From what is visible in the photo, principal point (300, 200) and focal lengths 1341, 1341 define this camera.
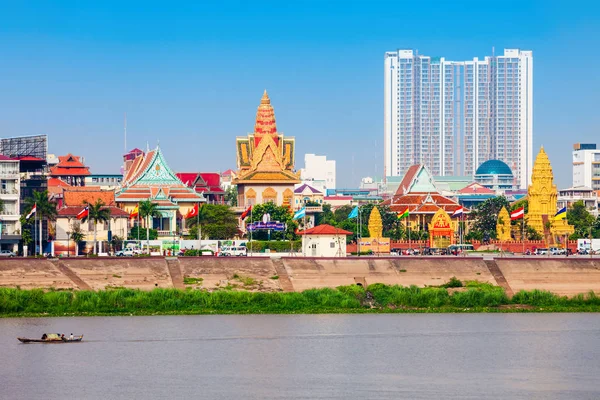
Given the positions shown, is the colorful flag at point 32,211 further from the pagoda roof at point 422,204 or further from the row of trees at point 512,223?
the pagoda roof at point 422,204

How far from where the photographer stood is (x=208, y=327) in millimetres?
74562

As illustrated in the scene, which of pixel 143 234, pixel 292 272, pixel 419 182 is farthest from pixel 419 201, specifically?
pixel 292 272

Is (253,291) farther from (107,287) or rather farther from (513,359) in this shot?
(513,359)

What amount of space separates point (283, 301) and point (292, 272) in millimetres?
8628

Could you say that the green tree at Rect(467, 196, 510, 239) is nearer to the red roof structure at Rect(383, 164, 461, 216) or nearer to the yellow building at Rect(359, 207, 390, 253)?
the red roof structure at Rect(383, 164, 461, 216)

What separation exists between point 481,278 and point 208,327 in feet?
85.5

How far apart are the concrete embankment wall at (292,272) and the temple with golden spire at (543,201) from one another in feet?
146

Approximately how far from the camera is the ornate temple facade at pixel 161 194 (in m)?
144

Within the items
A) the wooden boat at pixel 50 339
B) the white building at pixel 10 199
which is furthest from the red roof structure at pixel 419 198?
the wooden boat at pixel 50 339

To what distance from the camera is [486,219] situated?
152 meters

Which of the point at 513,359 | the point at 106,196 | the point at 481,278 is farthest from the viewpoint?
the point at 106,196

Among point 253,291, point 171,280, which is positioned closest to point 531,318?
point 253,291

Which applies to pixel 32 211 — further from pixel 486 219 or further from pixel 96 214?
pixel 486 219

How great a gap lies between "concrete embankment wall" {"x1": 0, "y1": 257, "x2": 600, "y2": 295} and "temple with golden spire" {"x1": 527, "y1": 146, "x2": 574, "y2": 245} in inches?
1755
